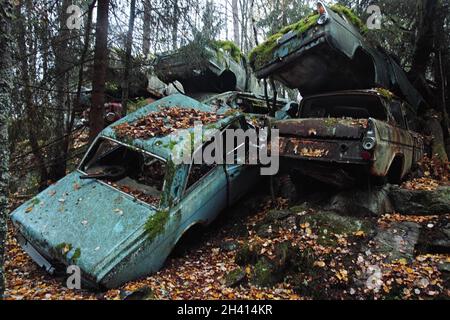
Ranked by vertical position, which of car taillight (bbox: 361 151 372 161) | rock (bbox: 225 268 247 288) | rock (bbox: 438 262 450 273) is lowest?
rock (bbox: 225 268 247 288)

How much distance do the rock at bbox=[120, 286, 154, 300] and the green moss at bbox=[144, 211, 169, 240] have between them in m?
0.61

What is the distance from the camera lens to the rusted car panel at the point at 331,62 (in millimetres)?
6152

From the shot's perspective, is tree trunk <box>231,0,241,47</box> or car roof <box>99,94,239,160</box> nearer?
car roof <box>99,94,239,160</box>

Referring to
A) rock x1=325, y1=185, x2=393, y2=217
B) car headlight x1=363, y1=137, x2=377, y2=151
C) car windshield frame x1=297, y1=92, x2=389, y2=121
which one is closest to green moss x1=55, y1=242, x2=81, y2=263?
rock x1=325, y1=185, x2=393, y2=217

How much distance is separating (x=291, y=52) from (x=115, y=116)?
Answer: 15.7 ft

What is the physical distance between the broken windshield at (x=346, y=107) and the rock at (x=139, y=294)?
4.41 metres

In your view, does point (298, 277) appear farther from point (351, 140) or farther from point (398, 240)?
point (351, 140)

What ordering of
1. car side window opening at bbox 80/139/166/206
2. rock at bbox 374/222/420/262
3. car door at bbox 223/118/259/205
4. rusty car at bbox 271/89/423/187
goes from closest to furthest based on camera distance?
1. rock at bbox 374/222/420/262
2. rusty car at bbox 271/89/423/187
3. car side window opening at bbox 80/139/166/206
4. car door at bbox 223/118/259/205

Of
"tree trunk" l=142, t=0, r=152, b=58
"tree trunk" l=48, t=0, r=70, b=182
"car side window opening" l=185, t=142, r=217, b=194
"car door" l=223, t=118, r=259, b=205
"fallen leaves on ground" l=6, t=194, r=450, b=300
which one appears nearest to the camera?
"fallen leaves on ground" l=6, t=194, r=450, b=300

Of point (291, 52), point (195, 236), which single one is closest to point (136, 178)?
point (195, 236)

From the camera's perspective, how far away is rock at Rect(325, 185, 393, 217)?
17.7 feet

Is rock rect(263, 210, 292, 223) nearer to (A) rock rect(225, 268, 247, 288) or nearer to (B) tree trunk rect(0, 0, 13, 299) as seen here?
(A) rock rect(225, 268, 247, 288)

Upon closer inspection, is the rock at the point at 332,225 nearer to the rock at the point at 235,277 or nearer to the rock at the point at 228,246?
the rock at the point at 228,246

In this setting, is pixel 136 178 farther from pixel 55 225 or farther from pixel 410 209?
pixel 410 209
